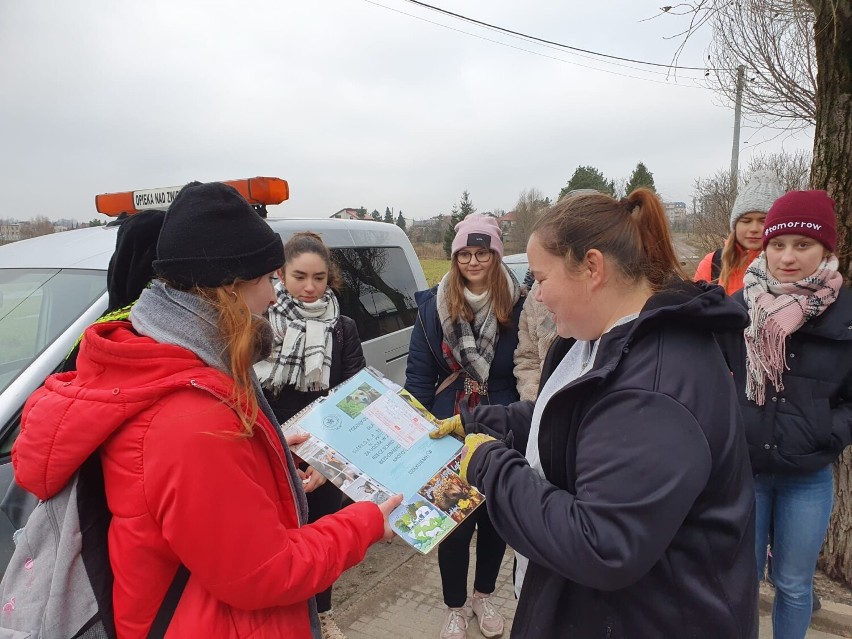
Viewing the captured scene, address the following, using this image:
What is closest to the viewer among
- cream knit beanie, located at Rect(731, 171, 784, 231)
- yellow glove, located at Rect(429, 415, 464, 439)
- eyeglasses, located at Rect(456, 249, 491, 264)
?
yellow glove, located at Rect(429, 415, 464, 439)

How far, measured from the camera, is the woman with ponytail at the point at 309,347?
8.77 feet

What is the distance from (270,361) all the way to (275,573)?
5.19ft

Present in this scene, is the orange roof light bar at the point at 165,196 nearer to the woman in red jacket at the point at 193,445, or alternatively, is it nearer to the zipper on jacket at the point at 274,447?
the woman in red jacket at the point at 193,445

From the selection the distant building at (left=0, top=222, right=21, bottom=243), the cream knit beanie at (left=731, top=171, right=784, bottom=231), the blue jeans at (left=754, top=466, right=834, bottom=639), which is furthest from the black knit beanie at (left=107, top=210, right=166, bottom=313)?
the distant building at (left=0, top=222, right=21, bottom=243)

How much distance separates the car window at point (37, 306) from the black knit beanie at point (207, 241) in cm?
153

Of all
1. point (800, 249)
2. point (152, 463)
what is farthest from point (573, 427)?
point (800, 249)

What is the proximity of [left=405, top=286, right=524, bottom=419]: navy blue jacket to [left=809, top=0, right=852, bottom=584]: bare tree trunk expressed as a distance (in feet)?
5.51

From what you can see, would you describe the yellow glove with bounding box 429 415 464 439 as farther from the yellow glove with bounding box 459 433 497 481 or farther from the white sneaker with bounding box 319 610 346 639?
the white sneaker with bounding box 319 610 346 639

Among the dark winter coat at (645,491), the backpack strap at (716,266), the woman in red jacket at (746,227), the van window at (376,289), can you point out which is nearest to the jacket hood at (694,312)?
the dark winter coat at (645,491)

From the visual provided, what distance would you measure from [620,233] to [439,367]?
1.67m

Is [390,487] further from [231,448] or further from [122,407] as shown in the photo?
[122,407]

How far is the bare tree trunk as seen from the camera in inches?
108

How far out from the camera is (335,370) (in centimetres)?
281

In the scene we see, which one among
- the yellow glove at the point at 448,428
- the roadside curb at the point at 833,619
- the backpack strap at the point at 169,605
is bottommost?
the roadside curb at the point at 833,619
